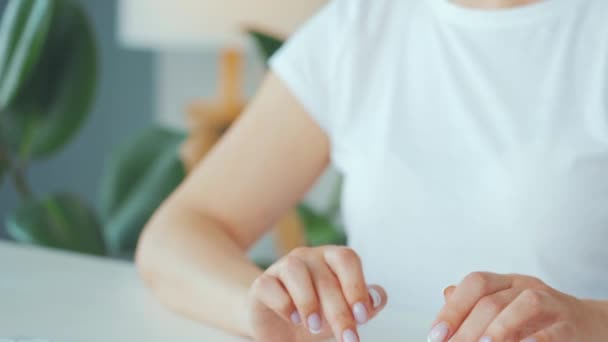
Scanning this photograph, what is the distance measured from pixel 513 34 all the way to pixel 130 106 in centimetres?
189

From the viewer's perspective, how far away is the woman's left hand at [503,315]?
0.49m

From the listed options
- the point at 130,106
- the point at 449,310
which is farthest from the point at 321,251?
the point at 130,106

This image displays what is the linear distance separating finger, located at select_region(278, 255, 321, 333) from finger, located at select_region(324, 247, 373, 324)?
0.06 feet

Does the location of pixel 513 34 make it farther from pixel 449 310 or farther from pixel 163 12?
pixel 163 12

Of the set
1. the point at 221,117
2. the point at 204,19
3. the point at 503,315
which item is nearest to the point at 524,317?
the point at 503,315

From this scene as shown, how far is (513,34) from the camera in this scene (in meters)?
0.83

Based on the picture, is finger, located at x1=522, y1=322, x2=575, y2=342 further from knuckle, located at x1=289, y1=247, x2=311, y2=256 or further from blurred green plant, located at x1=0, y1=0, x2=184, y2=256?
blurred green plant, located at x1=0, y1=0, x2=184, y2=256

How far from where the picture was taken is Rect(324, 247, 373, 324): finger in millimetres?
545

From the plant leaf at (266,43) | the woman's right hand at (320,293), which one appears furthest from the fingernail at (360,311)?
the plant leaf at (266,43)

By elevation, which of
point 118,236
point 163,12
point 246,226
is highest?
point 246,226

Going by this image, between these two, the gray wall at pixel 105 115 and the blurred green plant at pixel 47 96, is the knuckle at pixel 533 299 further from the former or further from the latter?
the gray wall at pixel 105 115

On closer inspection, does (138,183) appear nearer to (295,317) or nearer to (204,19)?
(204,19)

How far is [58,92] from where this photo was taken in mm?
1419

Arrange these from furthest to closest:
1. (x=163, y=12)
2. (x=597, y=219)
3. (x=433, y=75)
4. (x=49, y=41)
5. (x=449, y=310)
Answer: (x=163, y=12) < (x=49, y=41) < (x=433, y=75) < (x=597, y=219) < (x=449, y=310)
